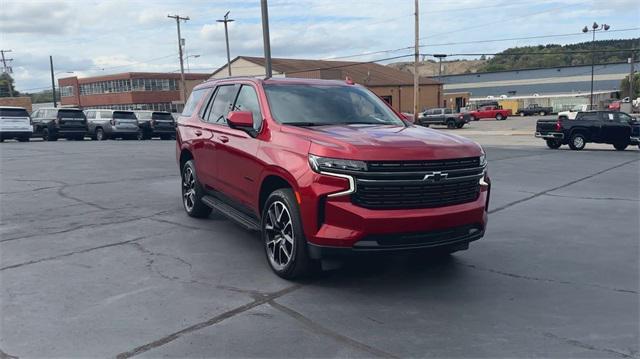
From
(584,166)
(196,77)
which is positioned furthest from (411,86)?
(584,166)

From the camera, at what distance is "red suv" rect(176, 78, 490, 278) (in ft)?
13.6

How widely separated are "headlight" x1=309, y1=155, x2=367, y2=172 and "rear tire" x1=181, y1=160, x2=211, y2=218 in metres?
3.10

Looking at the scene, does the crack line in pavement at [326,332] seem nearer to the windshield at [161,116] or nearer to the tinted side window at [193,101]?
the tinted side window at [193,101]

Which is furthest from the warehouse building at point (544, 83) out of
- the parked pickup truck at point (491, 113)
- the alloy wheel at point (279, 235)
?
the alloy wheel at point (279, 235)

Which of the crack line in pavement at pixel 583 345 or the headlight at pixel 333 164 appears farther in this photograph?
the headlight at pixel 333 164

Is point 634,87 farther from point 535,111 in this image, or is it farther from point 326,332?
point 326,332

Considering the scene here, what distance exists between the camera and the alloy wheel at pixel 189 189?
721cm

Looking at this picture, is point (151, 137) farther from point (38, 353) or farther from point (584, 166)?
point (38, 353)

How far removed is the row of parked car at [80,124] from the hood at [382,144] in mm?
25039

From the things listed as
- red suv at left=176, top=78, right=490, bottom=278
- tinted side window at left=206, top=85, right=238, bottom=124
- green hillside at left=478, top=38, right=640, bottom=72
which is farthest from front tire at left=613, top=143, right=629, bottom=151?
green hillside at left=478, top=38, right=640, bottom=72

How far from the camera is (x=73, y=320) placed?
3881mm

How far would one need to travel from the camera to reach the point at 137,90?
242 ft

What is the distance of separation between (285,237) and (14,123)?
82.7ft

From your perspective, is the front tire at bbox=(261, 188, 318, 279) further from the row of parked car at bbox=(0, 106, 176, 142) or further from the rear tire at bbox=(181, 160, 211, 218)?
the row of parked car at bbox=(0, 106, 176, 142)
